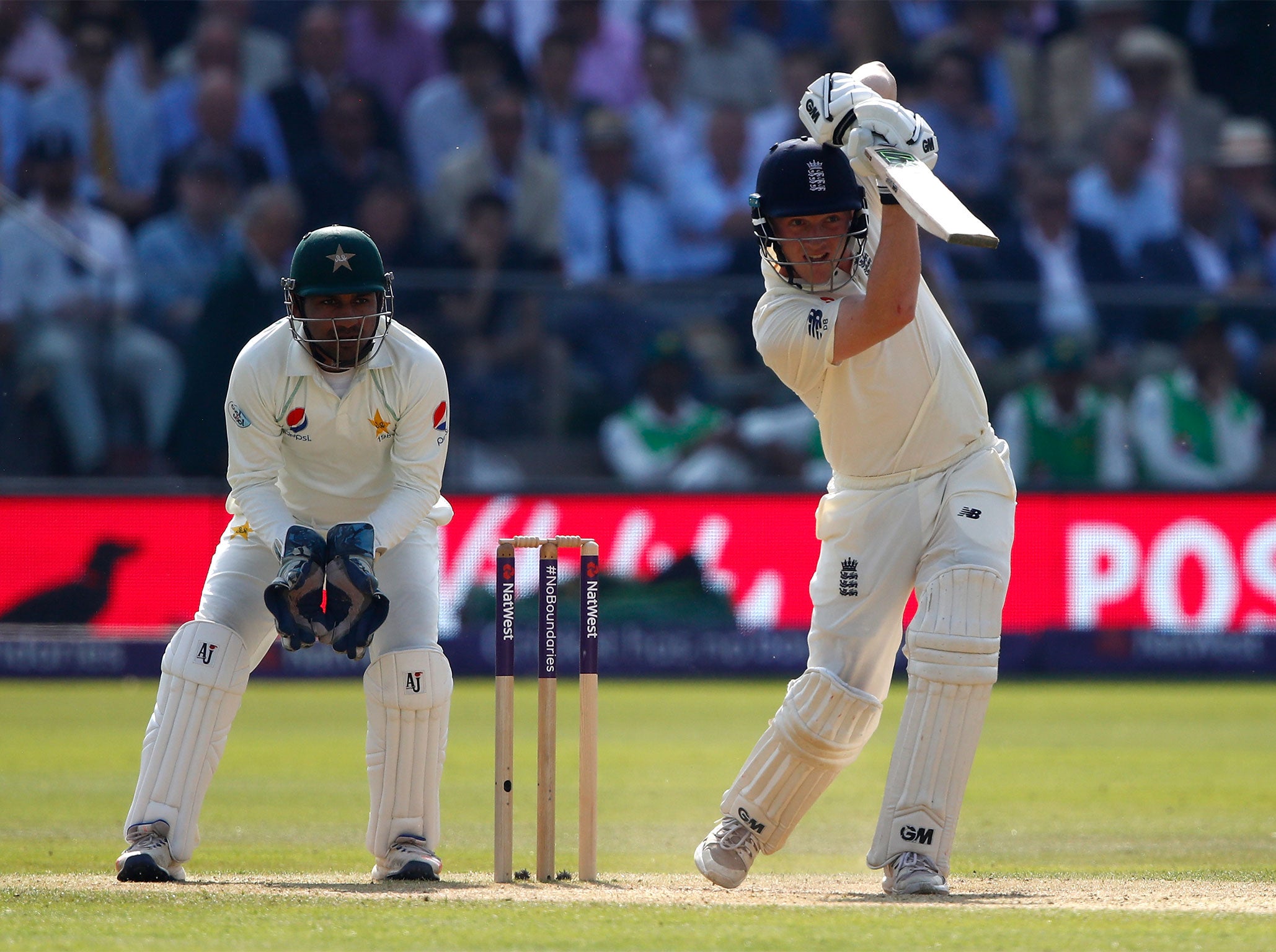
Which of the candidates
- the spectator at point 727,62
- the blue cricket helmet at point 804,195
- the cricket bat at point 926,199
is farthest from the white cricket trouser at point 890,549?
the spectator at point 727,62

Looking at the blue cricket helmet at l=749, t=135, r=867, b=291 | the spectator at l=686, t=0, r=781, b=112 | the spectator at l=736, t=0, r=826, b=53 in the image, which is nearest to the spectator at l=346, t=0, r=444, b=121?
the spectator at l=686, t=0, r=781, b=112

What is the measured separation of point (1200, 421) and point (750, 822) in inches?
317

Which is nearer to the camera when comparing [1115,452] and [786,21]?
[1115,452]

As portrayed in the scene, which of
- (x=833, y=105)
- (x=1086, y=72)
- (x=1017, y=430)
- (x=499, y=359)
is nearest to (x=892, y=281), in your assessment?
(x=833, y=105)

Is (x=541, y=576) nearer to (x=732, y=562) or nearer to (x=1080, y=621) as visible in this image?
(x=732, y=562)

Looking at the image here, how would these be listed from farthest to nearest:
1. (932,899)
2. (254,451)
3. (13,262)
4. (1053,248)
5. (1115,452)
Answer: (1053,248), (13,262), (1115,452), (254,451), (932,899)

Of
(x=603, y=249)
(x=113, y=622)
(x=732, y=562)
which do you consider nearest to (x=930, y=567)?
(x=732, y=562)

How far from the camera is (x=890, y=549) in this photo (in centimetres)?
470

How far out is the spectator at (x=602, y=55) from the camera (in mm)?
15023

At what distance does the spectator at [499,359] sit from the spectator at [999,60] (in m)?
5.30

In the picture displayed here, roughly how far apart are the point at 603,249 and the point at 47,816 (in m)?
8.43

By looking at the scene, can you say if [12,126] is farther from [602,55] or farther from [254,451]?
[254,451]

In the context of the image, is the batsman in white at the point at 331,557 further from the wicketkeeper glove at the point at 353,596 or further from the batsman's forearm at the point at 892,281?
the batsman's forearm at the point at 892,281

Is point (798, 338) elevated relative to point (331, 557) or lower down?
elevated
